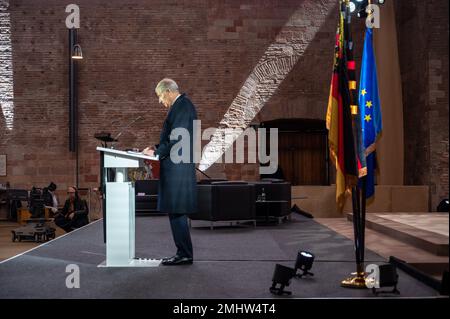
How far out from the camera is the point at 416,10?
37.2 ft

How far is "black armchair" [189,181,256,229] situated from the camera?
25.7 ft

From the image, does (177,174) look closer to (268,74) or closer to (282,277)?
(282,277)

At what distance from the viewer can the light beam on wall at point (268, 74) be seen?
12398 millimetres

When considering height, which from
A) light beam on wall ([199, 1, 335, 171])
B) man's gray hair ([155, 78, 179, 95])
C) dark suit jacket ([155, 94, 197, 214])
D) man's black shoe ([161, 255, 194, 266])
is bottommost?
man's black shoe ([161, 255, 194, 266])

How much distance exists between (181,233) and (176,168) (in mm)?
541

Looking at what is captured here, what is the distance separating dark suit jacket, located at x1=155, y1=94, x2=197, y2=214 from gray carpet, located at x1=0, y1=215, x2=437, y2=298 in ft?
1.67

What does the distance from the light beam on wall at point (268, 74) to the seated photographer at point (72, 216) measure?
→ 3756mm

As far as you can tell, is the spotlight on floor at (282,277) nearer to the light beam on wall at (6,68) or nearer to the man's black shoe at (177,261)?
the man's black shoe at (177,261)

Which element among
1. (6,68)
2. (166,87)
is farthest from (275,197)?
(6,68)

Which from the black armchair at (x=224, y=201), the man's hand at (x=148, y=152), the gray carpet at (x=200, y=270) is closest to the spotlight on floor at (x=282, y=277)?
the gray carpet at (x=200, y=270)

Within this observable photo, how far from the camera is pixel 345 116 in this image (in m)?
3.89

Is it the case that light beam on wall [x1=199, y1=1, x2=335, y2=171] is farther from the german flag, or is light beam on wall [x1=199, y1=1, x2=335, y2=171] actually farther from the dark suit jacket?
the german flag

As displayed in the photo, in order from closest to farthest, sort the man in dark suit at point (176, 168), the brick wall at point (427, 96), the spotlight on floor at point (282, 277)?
the spotlight on floor at point (282, 277)
the man in dark suit at point (176, 168)
the brick wall at point (427, 96)

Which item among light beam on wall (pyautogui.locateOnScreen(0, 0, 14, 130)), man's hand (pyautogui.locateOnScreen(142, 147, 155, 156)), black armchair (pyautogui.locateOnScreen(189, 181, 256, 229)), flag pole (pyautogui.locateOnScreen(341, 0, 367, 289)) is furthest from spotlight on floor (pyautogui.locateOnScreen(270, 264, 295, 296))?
light beam on wall (pyautogui.locateOnScreen(0, 0, 14, 130))
